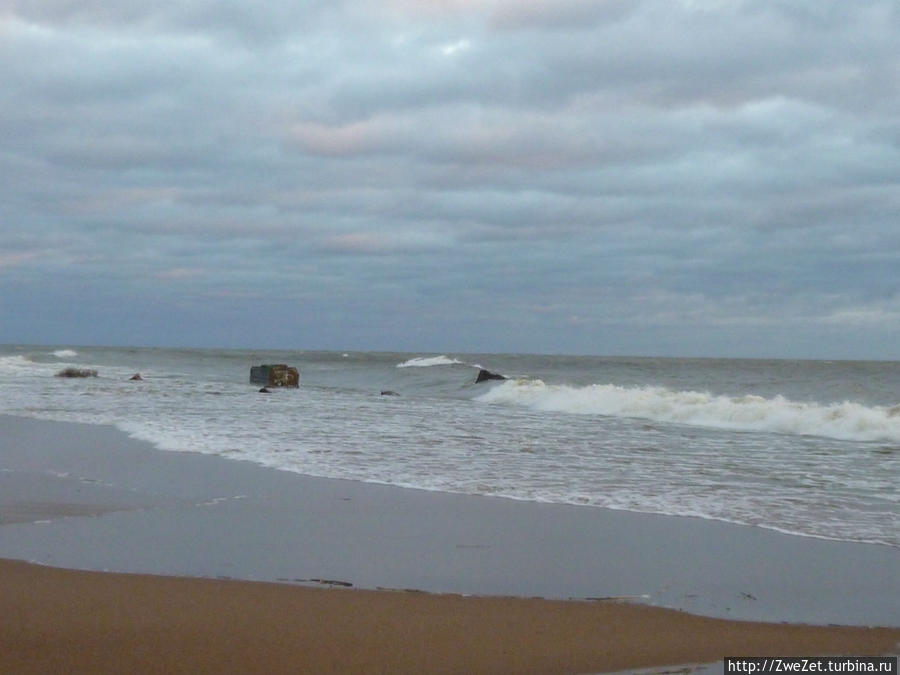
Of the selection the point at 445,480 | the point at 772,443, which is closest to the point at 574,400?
the point at 772,443

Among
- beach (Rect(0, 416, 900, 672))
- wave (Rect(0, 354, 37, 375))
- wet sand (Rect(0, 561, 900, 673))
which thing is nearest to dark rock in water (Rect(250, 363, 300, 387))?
wave (Rect(0, 354, 37, 375))

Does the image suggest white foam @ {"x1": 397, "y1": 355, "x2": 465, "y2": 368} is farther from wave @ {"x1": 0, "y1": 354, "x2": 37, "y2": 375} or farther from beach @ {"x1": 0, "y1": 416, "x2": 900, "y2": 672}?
beach @ {"x1": 0, "y1": 416, "x2": 900, "y2": 672}

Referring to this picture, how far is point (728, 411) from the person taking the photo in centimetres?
2062

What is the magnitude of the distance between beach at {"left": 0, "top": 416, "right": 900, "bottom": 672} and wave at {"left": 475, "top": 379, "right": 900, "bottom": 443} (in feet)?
37.2

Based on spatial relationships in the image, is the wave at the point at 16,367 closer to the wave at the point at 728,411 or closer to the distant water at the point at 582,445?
the distant water at the point at 582,445

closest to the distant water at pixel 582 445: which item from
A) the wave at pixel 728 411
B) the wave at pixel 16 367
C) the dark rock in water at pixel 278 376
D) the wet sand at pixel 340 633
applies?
the wave at pixel 728 411

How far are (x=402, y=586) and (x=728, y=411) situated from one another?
1675cm

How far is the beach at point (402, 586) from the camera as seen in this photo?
13.6 ft

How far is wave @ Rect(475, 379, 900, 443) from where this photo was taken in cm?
1716

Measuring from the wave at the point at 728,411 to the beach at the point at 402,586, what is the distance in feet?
37.2

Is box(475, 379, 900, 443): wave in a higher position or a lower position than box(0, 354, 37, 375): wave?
higher

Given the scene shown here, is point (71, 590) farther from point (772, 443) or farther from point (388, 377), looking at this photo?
point (388, 377)

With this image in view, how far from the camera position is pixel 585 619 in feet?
15.5

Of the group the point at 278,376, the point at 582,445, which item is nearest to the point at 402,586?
the point at 582,445
